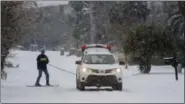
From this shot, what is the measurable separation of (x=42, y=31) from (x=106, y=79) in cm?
6046

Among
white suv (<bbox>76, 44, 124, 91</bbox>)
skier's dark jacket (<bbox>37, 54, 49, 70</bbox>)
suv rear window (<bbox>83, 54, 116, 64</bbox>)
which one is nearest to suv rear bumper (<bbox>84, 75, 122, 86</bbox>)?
white suv (<bbox>76, 44, 124, 91</bbox>)

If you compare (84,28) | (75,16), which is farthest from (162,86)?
(75,16)

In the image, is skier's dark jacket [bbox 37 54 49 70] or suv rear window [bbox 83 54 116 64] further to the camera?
skier's dark jacket [bbox 37 54 49 70]

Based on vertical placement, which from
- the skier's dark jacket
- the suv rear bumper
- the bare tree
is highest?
the bare tree

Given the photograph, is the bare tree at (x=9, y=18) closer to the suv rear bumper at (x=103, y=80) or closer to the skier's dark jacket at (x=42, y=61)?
the skier's dark jacket at (x=42, y=61)

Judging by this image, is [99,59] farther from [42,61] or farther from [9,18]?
[9,18]

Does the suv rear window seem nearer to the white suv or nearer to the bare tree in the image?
the white suv

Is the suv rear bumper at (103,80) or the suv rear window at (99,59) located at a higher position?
the suv rear window at (99,59)

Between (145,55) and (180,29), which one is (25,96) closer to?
(145,55)

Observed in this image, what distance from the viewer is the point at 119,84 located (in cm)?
1986

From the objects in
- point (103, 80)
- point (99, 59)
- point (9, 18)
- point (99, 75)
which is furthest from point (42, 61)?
point (103, 80)

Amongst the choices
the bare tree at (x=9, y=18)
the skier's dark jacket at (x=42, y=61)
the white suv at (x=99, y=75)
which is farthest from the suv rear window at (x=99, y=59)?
the bare tree at (x=9, y=18)

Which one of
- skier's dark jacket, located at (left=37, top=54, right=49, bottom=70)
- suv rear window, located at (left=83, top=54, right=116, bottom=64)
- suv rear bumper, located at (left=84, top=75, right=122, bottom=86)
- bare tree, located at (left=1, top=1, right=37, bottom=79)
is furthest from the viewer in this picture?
skier's dark jacket, located at (left=37, top=54, right=49, bottom=70)

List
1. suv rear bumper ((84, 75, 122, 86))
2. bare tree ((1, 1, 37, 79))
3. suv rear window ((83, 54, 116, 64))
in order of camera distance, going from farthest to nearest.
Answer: suv rear window ((83, 54, 116, 64)) → suv rear bumper ((84, 75, 122, 86)) → bare tree ((1, 1, 37, 79))
